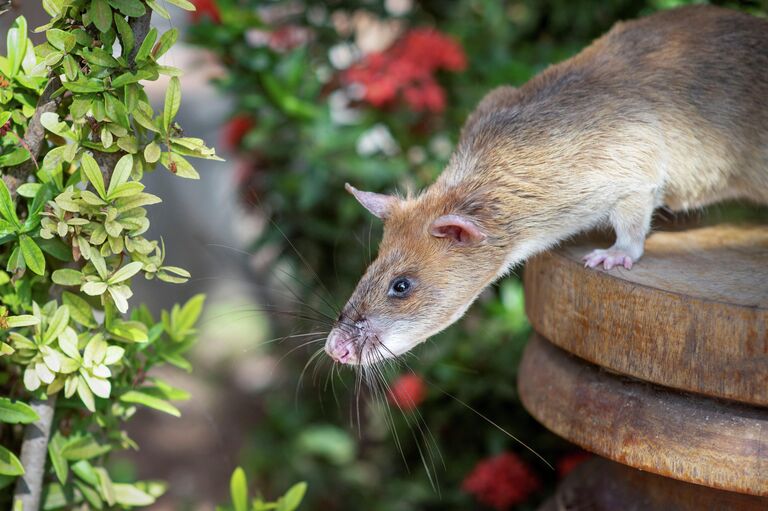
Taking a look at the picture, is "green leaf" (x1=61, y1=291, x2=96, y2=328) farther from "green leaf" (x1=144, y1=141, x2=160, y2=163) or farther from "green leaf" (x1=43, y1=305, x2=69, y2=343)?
"green leaf" (x1=144, y1=141, x2=160, y2=163)

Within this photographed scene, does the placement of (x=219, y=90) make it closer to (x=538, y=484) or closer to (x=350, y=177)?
(x=350, y=177)

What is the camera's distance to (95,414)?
7.09 feet

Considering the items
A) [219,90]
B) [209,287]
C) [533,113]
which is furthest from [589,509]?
[209,287]

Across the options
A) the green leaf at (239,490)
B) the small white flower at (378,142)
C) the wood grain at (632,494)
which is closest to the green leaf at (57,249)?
the green leaf at (239,490)

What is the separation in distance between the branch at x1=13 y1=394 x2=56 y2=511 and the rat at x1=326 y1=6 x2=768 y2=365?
2.21 feet

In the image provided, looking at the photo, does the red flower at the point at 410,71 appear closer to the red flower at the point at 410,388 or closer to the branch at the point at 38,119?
the red flower at the point at 410,388

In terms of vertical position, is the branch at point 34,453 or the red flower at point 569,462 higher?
the branch at point 34,453

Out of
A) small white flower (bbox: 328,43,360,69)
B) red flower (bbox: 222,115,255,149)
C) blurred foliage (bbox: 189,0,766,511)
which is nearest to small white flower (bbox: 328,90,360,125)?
blurred foliage (bbox: 189,0,766,511)

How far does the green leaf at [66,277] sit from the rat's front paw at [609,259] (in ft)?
3.71

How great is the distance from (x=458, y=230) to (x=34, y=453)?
3.65 ft

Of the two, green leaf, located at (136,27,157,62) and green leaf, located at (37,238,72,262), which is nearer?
green leaf, located at (136,27,157,62)

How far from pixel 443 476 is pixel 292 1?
237 centimetres

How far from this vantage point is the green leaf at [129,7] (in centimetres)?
178

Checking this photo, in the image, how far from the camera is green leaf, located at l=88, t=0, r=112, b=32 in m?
1.75
